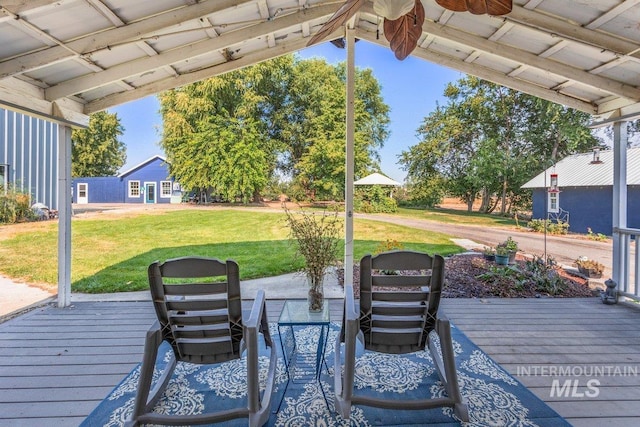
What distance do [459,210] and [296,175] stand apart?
8.73ft

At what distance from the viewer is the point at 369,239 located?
537 cm

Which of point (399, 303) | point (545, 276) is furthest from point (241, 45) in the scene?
point (545, 276)

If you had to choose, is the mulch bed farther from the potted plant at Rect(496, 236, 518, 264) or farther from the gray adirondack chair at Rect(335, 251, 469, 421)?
the gray adirondack chair at Rect(335, 251, 469, 421)

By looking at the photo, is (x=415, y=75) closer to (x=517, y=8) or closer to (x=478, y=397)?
(x=517, y=8)

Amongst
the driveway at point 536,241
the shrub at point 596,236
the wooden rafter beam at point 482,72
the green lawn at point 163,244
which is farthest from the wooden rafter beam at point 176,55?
the shrub at point 596,236

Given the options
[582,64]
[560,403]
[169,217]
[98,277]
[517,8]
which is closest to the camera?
[560,403]

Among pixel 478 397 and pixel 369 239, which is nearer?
pixel 478 397

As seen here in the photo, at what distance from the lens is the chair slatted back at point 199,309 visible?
1971 millimetres

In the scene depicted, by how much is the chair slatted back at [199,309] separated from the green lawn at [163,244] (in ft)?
8.98

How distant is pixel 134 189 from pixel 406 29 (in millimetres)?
11255

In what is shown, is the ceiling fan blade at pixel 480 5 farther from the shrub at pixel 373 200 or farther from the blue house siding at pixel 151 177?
the blue house siding at pixel 151 177

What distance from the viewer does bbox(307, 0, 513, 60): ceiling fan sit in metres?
0.99

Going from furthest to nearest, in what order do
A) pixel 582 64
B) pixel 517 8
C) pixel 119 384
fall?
pixel 582 64
pixel 517 8
pixel 119 384

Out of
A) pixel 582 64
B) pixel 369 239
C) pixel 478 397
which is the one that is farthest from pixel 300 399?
pixel 582 64
